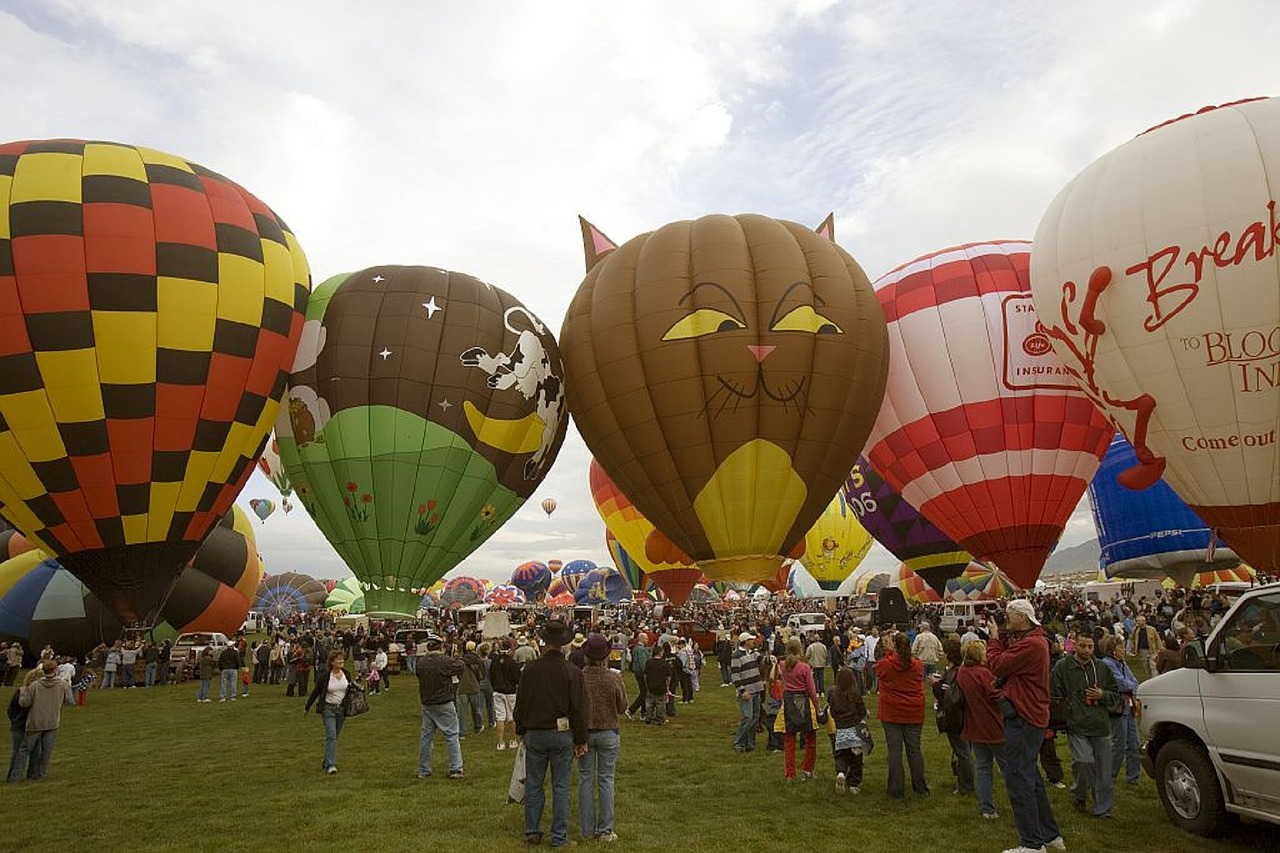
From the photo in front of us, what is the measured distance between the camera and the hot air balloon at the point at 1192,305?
13422 mm

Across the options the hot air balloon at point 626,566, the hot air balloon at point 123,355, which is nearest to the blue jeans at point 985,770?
the hot air balloon at point 123,355

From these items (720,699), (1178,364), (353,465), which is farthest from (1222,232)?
(353,465)

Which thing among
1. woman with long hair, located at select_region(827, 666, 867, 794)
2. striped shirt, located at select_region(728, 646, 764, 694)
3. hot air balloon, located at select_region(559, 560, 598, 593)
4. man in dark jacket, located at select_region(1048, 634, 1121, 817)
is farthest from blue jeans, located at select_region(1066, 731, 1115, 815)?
hot air balloon, located at select_region(559, 560, 598, 593)

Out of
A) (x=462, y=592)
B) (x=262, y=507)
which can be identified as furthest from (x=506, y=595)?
(x=262, y=507)

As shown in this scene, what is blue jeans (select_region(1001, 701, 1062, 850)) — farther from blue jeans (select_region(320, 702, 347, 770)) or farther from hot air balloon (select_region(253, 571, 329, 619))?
hot air balloon (select_region(253, 571, 329, 619))

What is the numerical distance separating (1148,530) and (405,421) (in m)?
29.9

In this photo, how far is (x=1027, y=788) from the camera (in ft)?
19.2

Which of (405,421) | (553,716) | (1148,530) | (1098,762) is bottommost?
(1098,762)

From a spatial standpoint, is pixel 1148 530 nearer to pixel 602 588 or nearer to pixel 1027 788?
pixel 1027 788

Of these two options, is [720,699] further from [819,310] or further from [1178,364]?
[1178,364]

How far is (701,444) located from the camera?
53.7ft

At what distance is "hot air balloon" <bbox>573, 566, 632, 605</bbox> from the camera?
7806 centimetres

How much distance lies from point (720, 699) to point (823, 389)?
6632mm

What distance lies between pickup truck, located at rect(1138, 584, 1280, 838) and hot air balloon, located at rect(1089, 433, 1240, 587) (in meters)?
26.8
